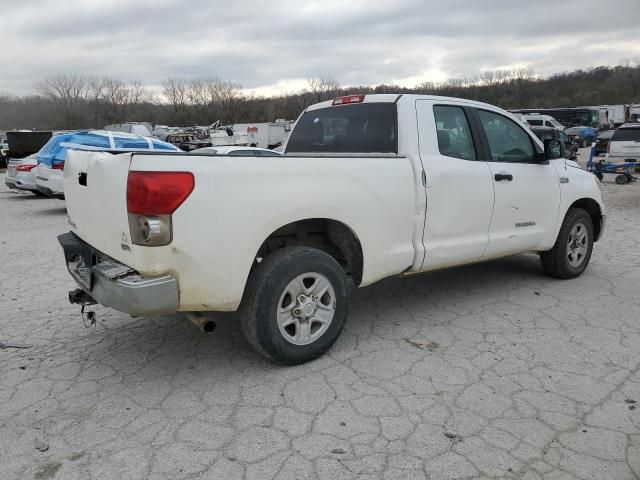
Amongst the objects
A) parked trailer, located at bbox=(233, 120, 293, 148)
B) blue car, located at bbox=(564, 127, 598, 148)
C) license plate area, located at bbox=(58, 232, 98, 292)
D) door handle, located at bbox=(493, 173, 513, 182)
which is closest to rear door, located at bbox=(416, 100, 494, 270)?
door handle, located at bbox=(493, 173, 513, 182)

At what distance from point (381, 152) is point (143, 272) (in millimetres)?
2170

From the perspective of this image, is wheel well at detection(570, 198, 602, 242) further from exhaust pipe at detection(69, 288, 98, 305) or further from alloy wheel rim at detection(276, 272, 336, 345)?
exhaust pipe at detection(69, 288, 98, 305)

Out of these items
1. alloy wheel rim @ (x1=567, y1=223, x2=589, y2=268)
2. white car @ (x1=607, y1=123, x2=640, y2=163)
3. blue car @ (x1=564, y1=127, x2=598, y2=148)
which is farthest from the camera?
blue car @ (x1=564, y1=127, x2=598, y2=148)

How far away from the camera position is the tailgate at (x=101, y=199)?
116 inches

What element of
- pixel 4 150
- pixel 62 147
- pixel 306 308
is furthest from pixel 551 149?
pixel 4 150

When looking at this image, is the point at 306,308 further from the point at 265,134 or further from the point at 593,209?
the point at 265,134

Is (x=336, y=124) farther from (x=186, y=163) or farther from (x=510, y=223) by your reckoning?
(x=186, y=163)

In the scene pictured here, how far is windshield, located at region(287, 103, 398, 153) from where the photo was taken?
166 inches

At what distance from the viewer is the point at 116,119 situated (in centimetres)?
9356

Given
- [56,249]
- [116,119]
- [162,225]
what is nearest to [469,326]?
[162,225]

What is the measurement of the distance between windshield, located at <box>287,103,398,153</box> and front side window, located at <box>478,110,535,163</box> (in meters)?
1.04

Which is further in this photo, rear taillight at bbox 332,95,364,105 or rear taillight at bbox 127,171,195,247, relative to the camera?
rear taillight at bbox 332,95,364,105

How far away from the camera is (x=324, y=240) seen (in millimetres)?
4012

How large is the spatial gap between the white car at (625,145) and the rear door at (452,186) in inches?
578
